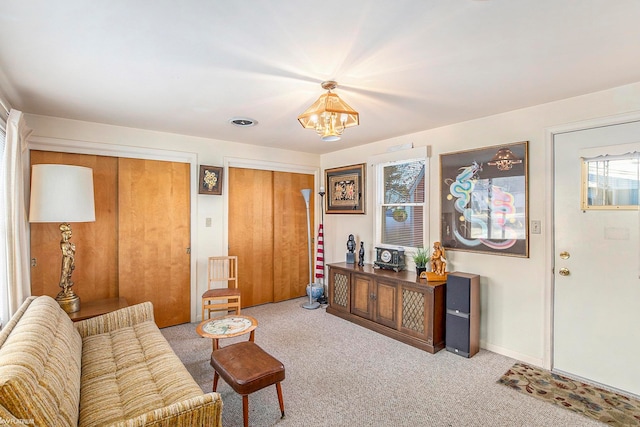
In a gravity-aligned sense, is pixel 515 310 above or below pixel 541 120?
below

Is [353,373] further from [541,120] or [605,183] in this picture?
[541,120]

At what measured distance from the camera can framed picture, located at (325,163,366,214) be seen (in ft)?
14.9

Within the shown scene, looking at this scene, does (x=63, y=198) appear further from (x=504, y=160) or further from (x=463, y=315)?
(x=504, y=160)

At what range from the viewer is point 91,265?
11.2ft

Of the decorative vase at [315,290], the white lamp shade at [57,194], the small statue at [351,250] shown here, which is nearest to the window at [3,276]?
the white lamp shade at [57,194]

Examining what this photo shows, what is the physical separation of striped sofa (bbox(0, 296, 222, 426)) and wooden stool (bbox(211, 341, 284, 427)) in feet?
0.90

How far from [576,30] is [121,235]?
4.23 meters

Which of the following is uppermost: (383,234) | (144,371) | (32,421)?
(383,234)

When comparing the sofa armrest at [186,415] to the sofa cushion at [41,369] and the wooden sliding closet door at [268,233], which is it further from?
the wooden sliding closet door at [268,233]

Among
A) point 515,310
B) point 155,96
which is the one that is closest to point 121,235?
point 155,96

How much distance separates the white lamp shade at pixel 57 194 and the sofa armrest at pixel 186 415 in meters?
2.00

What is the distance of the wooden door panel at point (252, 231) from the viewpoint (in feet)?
14.5

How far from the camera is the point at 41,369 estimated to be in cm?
140

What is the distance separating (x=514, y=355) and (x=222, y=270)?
11.1 feet
